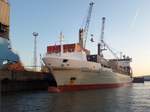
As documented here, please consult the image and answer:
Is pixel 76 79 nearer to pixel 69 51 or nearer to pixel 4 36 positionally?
pixel 69 51

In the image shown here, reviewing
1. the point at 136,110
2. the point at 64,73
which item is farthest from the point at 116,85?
the point at 136,110

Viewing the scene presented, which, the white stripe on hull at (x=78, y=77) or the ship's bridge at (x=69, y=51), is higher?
the ship's bridge at (x=69, y=51)

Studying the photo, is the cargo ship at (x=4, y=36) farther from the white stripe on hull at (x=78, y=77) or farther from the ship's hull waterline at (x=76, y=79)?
the white stripe on hull at (x=78, y=77)

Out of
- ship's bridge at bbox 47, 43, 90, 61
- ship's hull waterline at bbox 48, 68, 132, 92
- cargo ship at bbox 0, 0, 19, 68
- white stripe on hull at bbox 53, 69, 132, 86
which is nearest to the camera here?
ship's hull waterline at bbox 48, 68, 132, 92

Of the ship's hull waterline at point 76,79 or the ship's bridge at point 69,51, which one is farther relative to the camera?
the ship's bridge at point 69,51

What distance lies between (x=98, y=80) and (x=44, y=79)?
13.7 meters

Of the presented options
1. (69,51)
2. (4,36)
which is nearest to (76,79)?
(69,51)

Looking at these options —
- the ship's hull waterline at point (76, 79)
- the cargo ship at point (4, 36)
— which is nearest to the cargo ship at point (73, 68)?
the ship's hull waterline at point (76, 79)

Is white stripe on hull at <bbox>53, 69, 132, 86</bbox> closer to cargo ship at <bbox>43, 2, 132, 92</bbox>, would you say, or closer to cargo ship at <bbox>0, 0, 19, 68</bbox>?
cargo ship at <bbox>43, 2, 132, 92</bbox>

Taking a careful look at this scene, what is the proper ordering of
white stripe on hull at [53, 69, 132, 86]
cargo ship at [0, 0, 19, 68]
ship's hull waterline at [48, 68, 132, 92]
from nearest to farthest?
ship's hull waterline at [48, 68, 132, 92]
white stripe on hull at [53, 69, 132, 86]
cargo ship at [0, 0, 19, 68]

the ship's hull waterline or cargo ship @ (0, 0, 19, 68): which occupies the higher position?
cargo ship @ (0, 0, 19, 68)

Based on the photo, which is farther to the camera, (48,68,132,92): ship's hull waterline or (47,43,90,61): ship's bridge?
(47,43,90,61): ship's bridge

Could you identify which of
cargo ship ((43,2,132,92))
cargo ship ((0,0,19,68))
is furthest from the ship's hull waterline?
cargo ship ((0,0,19,68))

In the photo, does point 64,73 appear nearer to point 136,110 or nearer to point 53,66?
point 53,66
